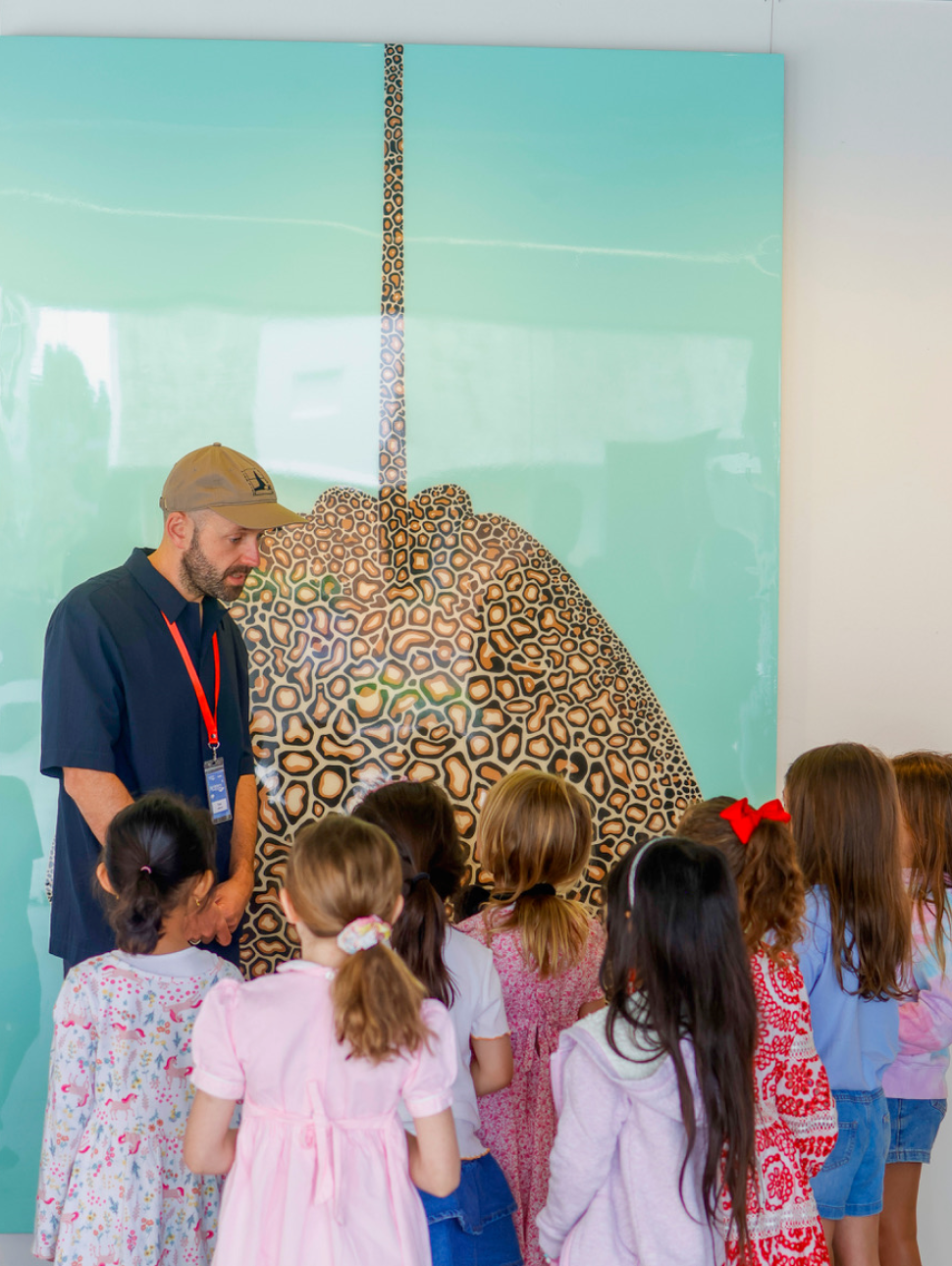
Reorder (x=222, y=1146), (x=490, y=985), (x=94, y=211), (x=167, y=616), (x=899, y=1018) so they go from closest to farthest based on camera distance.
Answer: (x=222, y=1146) < (x=490, y=985) < (x=899, y=1018) < (x=167, y=616) < (x=94, y=211)

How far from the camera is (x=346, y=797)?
9.92 feet

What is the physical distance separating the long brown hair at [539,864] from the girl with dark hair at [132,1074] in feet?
1.79

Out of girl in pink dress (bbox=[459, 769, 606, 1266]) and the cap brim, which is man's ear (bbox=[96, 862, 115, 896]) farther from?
the cap brim

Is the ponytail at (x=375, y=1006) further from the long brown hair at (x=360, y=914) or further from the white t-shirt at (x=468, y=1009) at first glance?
the white t-shirt at (x=468, y=1009)

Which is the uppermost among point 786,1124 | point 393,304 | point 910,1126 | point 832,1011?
point 393,304

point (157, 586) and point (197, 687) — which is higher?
point (157, 586)

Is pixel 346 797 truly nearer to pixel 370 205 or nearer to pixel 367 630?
pixel 367 630

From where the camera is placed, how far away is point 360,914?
1.62m

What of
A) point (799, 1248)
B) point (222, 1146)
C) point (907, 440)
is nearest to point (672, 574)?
point (907, 440)

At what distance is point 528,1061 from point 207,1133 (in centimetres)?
74

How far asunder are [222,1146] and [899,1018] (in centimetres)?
138

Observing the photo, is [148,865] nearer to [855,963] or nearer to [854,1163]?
[855,963]

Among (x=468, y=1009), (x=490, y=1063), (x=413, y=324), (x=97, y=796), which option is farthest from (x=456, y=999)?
(x=413, y=324)

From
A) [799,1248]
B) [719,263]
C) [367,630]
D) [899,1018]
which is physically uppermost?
[719,263]
